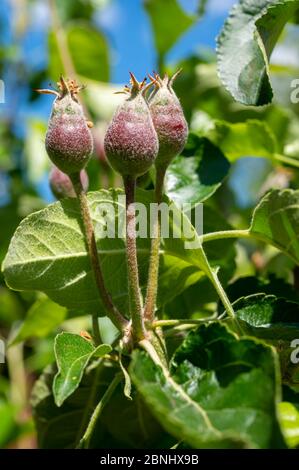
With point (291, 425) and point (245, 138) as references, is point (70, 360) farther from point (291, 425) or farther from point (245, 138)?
point (245, 138)

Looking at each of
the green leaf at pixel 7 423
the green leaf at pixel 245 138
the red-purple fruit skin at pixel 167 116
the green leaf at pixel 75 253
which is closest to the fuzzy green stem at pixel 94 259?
the green leaf at pixel 75 253

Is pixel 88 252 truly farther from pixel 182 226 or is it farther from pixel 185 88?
pixel 185 88

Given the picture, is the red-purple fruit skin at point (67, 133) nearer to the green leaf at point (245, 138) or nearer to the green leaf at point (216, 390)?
the green leaf at point (216, 390)

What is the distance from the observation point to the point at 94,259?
1.02m

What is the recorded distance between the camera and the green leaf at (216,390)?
0.70 metres

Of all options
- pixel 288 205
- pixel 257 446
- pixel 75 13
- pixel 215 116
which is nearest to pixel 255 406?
pixel 257 446

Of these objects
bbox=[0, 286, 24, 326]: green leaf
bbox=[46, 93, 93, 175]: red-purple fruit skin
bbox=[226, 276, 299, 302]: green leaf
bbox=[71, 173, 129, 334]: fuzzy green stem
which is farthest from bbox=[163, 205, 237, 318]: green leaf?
bbox=[0, 286, 24, 326]: green leaf

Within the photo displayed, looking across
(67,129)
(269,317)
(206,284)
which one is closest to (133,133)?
(67,129)

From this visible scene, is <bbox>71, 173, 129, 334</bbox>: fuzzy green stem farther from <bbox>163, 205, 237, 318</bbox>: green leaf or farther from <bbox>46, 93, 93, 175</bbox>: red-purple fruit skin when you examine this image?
<bbox>163, 205, 237, 318</bbox>: green leaf

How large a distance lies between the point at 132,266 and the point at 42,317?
53cm

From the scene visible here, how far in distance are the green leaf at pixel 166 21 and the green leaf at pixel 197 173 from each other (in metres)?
1.11

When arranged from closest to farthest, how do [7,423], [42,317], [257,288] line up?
[257,288] → [42,317] → [7,423]

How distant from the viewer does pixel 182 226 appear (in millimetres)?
1021

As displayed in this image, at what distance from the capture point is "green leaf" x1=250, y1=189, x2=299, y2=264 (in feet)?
3.23
